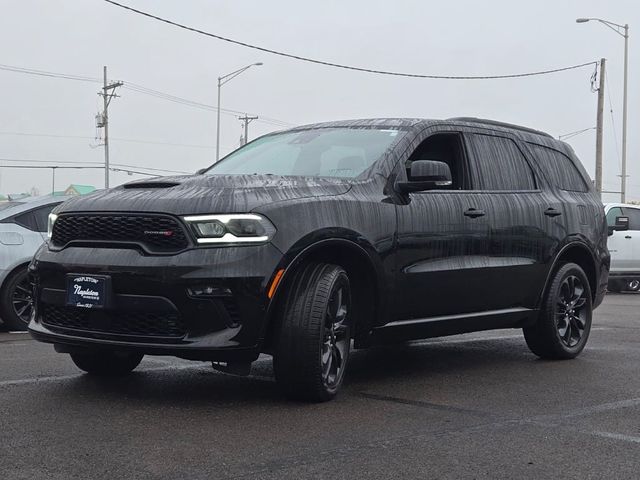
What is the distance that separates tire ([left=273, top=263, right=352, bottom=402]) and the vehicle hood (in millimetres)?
466

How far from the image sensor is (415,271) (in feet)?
20.2

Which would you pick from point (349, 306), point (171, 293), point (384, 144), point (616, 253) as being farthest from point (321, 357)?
point (616, 253)

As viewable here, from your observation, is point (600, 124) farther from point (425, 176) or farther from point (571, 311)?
point (425, 176)

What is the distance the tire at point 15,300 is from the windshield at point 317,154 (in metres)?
3.37

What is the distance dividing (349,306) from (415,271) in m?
0.62

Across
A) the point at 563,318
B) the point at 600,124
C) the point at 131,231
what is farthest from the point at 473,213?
the point at 600,124

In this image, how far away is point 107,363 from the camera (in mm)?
6320

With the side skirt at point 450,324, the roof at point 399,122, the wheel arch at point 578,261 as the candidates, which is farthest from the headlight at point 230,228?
the wheel arch at point 578,261

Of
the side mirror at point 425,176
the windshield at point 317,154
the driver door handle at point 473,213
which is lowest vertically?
the driver door handle at point 473,213

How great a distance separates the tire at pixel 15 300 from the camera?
31.0ft

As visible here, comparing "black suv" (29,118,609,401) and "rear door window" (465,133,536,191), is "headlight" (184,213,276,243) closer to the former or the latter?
"black suv" (29,118,609,401)

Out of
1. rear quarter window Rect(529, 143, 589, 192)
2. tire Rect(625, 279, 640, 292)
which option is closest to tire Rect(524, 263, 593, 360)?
rear quarter window Rect(529, 143, 589, 192)

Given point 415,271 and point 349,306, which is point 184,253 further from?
point 415,271

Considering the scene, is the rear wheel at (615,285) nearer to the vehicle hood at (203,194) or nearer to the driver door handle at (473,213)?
the driver door handle at (473,213)
